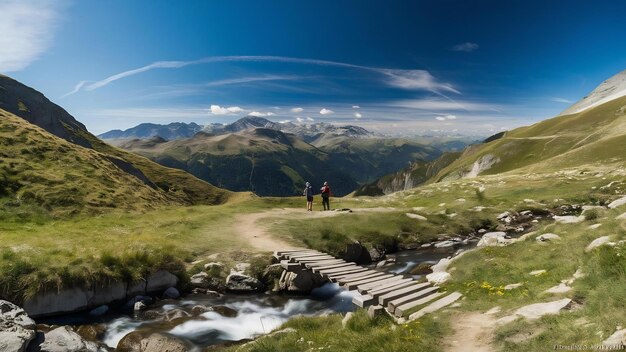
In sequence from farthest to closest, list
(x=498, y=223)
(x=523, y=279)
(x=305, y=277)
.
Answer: (x=498, y=223), (x=305, y=277), (x=523, y=279)

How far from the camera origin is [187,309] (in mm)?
21969

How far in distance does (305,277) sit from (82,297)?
1422 centimetres

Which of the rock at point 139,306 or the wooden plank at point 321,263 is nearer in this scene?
the rock at point 139,306

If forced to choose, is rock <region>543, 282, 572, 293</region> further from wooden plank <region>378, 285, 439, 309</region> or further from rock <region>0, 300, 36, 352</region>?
rock <region>0, 300, 36, 352</region>

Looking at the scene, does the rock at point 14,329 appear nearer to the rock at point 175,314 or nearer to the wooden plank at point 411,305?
the rock at point 175,314

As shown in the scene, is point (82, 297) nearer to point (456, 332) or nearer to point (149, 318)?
point (149, 318)

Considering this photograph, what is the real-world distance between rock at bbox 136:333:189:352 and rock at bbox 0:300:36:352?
4.58m

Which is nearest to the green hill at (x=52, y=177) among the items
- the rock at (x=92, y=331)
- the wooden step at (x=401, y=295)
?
the rock at (x=92, y=331)

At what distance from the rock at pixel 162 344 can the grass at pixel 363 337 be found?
4899 mm

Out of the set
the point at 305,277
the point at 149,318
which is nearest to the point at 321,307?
the point at 305,277

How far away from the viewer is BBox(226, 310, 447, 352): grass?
11.2 m

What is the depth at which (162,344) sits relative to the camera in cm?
1686

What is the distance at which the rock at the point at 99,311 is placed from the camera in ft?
69.3

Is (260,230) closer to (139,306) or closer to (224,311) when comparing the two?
(224,311)
